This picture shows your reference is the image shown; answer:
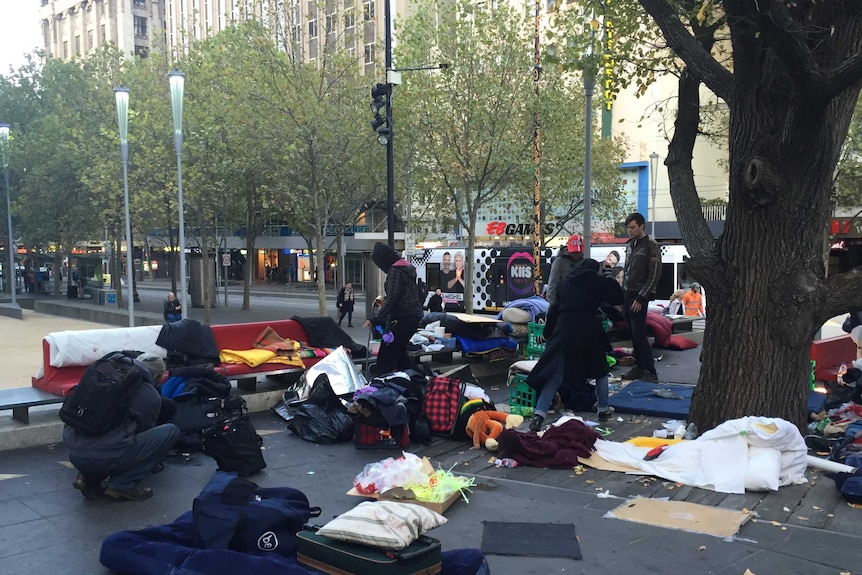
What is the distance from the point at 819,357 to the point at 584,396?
373cm

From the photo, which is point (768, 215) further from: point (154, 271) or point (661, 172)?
point (154, 271)

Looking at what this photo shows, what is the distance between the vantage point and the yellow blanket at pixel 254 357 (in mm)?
8259

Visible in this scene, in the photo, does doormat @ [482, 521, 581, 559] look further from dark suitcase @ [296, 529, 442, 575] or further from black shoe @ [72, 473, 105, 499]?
black shoe @ [72, 473, 105, 499]

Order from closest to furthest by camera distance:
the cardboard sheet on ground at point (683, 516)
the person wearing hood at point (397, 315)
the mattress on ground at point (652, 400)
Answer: the cardboard sheet on ground at point (683, 516)
the mattress on ground at point (652, 400)
the person wearing hood at point (397, 315)

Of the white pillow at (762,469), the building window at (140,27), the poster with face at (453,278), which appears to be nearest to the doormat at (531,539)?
the white pillow at (762,469)

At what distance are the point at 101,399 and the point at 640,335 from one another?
6.69 m

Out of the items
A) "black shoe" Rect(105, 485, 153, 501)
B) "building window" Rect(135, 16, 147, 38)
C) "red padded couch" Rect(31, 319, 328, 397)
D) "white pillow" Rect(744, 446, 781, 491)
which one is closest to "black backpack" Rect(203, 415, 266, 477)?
"black shoe" Rect(105, 485, 153, 501)

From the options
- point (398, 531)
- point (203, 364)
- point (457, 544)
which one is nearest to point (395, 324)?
point (203, 364)

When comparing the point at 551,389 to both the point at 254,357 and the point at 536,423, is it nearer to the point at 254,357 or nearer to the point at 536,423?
the point at 536,423

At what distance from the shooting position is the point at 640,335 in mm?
9305

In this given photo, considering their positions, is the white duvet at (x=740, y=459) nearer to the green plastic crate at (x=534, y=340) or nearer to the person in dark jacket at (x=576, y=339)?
the person in dark jacket at (x=576, y=339)

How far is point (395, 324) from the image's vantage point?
27.2ft

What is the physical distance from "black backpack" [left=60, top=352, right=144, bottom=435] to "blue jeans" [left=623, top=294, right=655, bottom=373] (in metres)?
6.22

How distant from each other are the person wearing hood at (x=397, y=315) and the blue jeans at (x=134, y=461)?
3154 mm
